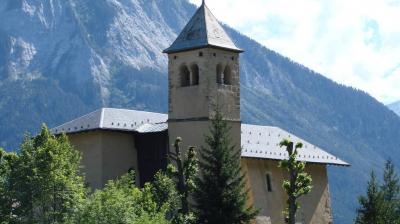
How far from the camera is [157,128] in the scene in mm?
66750

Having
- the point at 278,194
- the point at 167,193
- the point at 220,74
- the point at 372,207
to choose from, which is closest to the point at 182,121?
the point at 220,74

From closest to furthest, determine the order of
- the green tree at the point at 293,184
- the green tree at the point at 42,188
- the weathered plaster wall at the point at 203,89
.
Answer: the green tree at the point at 42,188, the green tree at the point at 293,184, the weathered plaster wall at the point at 203,89

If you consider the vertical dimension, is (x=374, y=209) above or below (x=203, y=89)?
below

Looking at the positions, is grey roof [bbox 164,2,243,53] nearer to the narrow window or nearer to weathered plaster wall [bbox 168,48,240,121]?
weathered plaster wall [bbox 168,48,240,121]

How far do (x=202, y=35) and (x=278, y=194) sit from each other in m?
14.6

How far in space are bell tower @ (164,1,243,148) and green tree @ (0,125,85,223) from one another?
11824mm

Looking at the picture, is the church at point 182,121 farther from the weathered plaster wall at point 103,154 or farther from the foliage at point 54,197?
the foliage at point 54,197

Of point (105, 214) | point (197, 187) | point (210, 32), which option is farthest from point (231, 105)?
point (105, 214)

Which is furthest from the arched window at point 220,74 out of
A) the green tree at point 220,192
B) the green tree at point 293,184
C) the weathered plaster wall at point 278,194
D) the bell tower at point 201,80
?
the green tree at point 293,184

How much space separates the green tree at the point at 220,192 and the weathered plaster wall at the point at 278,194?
11.5 meters

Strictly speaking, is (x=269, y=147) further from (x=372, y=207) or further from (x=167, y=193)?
(x=167, y=193)

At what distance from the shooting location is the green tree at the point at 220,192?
176 feet

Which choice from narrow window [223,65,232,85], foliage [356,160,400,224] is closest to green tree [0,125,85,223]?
narrow window [223,65,232,85]

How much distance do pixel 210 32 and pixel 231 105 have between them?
523cm
